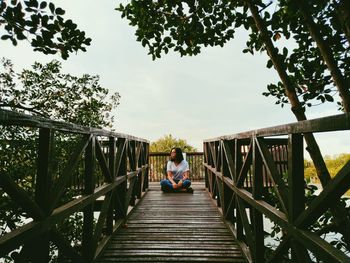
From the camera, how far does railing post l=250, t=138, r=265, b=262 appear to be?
2.59 meters

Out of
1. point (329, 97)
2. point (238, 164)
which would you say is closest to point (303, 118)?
point (329, 97)

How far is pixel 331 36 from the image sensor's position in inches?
133

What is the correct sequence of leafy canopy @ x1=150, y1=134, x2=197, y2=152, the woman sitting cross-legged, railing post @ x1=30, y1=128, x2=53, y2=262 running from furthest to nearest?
leafy canopy @ x1=150, y1=134, x2=197, y2=152
the woman sitting cross-legged
railing post @ x1=30, y1=128, x2=53, y2=262

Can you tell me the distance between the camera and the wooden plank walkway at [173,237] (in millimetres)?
3398

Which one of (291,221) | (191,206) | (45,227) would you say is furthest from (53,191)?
(191,206)

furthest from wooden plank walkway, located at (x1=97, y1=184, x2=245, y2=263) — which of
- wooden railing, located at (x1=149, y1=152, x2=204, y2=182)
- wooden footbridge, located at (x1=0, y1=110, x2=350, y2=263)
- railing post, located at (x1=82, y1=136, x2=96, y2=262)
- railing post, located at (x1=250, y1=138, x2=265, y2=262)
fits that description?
wooden railing, located at (x1=149, y1=152, x2=204, y2=182)

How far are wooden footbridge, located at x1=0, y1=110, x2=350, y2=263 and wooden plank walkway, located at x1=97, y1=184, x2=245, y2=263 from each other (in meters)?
0.01

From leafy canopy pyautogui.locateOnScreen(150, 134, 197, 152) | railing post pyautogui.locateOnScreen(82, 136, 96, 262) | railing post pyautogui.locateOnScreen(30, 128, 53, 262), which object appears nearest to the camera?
railing post pyautogui.locateOnScreen(30, 128, 53, 262)

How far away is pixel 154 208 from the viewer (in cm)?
599

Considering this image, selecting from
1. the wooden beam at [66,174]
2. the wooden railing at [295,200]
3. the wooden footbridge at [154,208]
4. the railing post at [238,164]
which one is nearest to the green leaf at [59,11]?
the wooden footbridge at [154,208]

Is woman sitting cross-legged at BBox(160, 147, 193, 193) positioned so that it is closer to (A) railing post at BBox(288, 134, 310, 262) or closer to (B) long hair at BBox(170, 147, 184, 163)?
(B) long hair at BBox(170, 147, 184, 163)

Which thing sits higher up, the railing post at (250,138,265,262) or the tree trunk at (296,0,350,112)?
the tree trunk at (296,0,350,112)

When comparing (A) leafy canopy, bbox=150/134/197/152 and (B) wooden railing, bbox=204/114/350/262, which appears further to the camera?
(A) leafy canopy, bbox=150/134/197/152

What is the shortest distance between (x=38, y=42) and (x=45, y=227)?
5.19 feet
